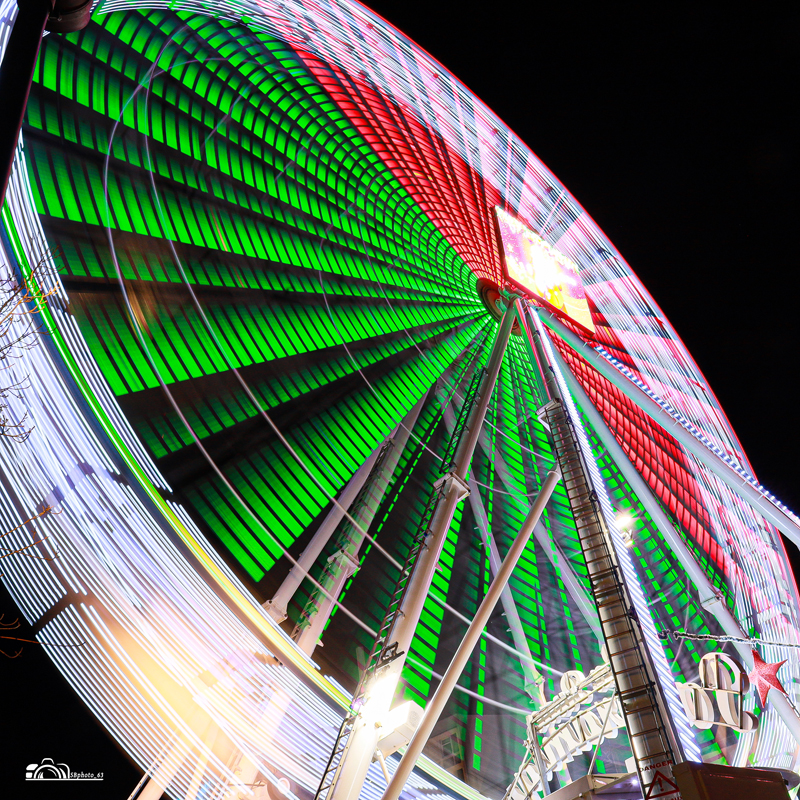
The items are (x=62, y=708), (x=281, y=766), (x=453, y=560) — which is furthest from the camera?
(x=62, y=708)

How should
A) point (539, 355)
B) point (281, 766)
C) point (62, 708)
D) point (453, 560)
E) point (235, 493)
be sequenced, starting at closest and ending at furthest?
point (281, 766), point (235, 493), point (539, 355), point (453, 560), point (62, 708)

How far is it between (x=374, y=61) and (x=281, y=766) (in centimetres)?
863

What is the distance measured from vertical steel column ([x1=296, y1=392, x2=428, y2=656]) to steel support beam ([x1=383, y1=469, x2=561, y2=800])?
2292mm

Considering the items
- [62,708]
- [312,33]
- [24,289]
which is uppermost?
[312,33]

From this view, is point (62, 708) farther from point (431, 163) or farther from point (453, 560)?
point (431, 163)

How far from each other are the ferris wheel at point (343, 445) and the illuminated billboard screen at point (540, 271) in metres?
0.07

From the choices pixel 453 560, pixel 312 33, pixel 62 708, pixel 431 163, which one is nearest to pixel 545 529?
pixel 453 560

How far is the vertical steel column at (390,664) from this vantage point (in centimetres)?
409

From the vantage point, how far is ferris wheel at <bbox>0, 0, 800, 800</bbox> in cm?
451

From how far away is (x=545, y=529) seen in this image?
11.5 metres

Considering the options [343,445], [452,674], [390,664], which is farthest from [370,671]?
[343,445]

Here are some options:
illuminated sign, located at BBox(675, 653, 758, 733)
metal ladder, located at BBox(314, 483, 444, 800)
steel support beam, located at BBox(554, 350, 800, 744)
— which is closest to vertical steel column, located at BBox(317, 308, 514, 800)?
metal ladder, located at BBox(314, 483, 444, 800)

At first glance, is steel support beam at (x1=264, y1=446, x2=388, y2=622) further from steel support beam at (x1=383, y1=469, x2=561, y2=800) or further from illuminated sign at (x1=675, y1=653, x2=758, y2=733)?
illuminated sign at (x1=675, y1=653, x2=758, y2=733)

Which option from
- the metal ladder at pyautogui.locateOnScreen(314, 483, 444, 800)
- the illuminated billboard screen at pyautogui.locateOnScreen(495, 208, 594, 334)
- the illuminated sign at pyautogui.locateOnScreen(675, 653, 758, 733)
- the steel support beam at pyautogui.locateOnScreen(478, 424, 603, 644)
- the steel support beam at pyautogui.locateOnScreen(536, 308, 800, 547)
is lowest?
the metal ladder at pyautogui.locateOnScreen(314, 483, 444, 800)
